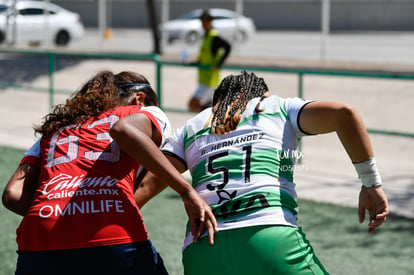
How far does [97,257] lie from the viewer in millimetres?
2887

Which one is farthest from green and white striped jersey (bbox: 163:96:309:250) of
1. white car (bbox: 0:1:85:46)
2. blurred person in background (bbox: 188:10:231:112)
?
white car (bbox: 0:1:85:46)

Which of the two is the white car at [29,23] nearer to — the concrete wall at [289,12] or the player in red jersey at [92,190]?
the concrete wall at [289,12]

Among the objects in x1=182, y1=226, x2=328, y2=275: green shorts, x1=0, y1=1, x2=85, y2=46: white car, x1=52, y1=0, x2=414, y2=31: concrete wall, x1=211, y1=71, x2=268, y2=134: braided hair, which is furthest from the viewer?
x1=52, y1=0, x2=414, y2=31: concrete wall

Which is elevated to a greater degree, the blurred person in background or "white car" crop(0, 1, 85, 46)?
"white car" crop(0, 1, 85, 46)

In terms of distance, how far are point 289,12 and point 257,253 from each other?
3373cm

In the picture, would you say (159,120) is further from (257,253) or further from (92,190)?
(257,253)

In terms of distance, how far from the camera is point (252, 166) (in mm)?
2928

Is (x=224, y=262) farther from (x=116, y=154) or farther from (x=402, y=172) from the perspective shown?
(x=402, y=172)

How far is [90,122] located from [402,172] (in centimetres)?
780

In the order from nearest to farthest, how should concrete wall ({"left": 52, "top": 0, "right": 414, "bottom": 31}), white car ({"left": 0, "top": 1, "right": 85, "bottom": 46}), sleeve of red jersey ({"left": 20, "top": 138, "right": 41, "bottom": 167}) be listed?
sleeve of red jersey ({"left": 20, "top": 138, "right": 41, "bottom": 167}) < white car ({"left": 0, "top": 1, "right": 85, "bottom": 46}) < concrete wall ({"left": 52, "top": 0, "right": 414, "bottom": 31})

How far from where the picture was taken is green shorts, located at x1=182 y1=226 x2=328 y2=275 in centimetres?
279

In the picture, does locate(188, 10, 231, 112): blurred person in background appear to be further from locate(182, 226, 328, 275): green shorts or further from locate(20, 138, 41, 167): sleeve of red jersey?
locate(182, 226, 328, 275): green shorts

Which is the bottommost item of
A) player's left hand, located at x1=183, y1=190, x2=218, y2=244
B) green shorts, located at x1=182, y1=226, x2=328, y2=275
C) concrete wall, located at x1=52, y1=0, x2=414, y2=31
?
green shorts, located at x1=182, y1=226, x2=328, y2=275

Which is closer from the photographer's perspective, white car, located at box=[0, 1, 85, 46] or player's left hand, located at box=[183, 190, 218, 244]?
player's left hand, located at box=[183, 190, 218, 244]
